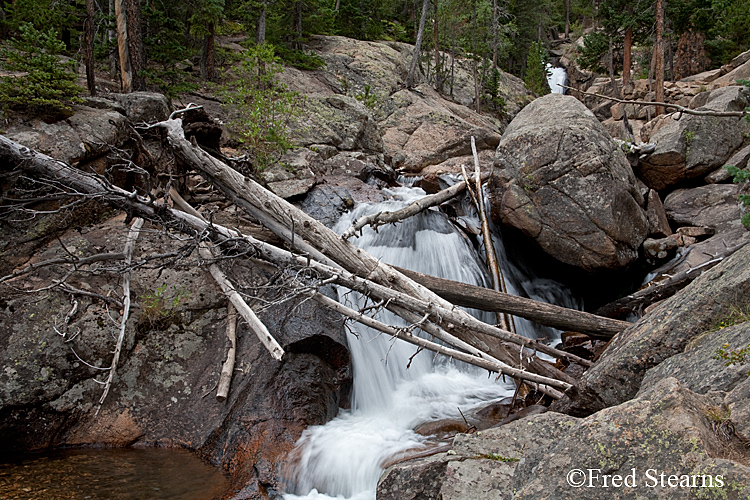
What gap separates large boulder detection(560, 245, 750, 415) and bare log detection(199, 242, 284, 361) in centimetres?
336

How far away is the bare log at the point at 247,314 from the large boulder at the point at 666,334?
11.0 ft

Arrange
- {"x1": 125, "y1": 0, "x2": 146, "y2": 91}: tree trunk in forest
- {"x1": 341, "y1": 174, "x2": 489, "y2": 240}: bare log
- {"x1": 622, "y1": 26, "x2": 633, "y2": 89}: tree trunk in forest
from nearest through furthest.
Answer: {"x1": 341, "y1": 174, "x2": 489, "y2": 240}: bare log < {"x1": 125, "y1": 0, "x2": 146, "y2": 91}: tree trunk in forest < {"x1": 622, "y1": 26, "x2": 633, "y2": 89}: tree trunk in forest

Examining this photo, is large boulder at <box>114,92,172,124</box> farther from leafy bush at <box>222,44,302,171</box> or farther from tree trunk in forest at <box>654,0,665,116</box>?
tree trunk in forest at <box>654,0,665,116</box>

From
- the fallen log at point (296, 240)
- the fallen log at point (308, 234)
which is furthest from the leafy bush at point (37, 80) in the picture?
the fallen log at point (308, 234)

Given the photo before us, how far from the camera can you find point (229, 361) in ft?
19.5

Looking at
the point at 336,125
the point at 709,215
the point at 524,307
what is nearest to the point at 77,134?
the point at 524,307

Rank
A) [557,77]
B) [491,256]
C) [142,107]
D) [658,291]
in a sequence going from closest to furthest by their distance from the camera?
[658,291] < [142,107] < [491,256] < [557,77]

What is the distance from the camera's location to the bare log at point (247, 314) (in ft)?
17.5

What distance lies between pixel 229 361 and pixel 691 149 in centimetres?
1240

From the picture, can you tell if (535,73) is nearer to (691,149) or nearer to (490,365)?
(691,149)

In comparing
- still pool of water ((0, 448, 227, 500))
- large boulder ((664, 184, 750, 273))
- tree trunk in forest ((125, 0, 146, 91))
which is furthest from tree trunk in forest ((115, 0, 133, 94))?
large boulder ((664, 184, 750, 273))

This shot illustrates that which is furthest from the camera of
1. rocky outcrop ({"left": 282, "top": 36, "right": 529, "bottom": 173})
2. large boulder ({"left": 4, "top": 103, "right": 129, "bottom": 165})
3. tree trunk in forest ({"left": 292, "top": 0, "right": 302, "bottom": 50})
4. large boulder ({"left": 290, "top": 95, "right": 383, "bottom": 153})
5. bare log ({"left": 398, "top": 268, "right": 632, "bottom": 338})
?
tree trunk in forest ({"left": 292, "top": 0, "right": 302, "bottom": 50})

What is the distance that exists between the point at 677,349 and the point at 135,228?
22.9 ft

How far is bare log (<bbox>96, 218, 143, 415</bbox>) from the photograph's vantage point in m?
5.41
